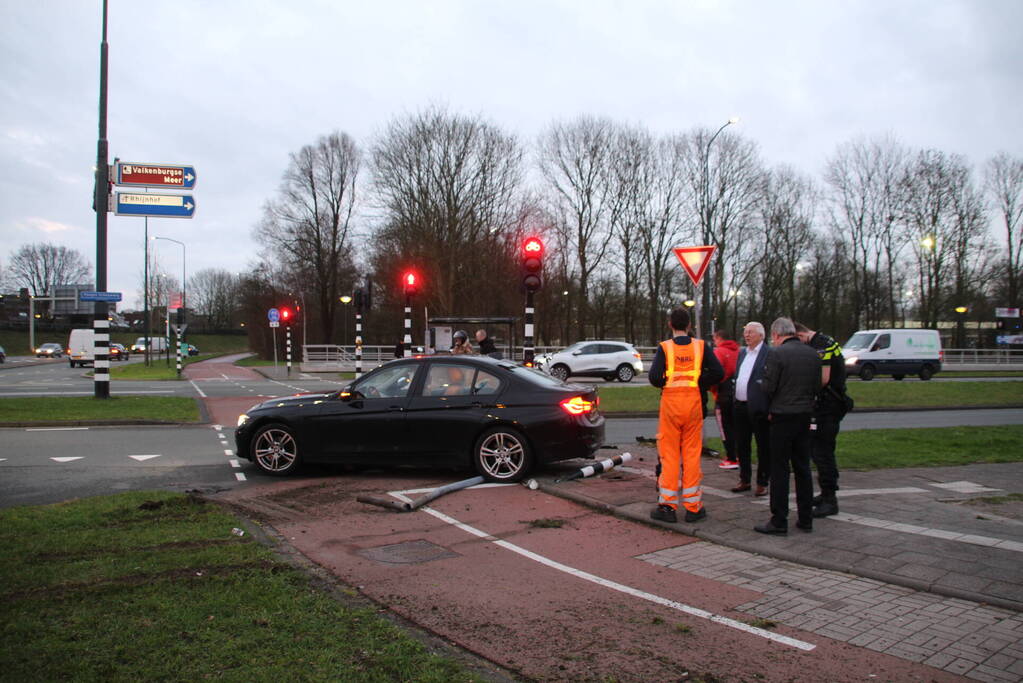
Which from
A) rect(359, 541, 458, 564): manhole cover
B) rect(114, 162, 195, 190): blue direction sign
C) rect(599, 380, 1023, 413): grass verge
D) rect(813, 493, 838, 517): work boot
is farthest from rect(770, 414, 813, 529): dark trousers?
rect(114, 162, 195, 190): blue direction sign

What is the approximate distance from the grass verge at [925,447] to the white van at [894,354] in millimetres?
19032

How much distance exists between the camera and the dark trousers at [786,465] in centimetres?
591

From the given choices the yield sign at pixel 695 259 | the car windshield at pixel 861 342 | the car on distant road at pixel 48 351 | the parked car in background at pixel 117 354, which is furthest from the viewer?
the car on distant road at pixel 48 351

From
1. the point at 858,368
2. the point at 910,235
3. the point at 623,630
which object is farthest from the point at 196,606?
the point at 910,235

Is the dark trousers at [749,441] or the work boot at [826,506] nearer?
the work boot at [826,506]

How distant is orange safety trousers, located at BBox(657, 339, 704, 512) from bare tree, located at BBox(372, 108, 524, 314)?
36771mm

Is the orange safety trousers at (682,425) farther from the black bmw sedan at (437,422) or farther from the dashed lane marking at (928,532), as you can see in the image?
the black bmw sedan at (437,422)

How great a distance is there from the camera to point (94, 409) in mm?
15398

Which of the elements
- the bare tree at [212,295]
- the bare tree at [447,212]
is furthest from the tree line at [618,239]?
the bare tree at [212,295]

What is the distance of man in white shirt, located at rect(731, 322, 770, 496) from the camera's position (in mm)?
7105

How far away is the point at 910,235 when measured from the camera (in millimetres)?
51375

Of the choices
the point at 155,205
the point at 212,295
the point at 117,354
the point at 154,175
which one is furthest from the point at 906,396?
the point at 212,295

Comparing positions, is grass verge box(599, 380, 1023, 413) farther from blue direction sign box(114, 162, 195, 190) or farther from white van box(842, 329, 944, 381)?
blue direction sign box(114, 162, 195, 190)

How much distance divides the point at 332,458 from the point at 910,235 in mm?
53841
